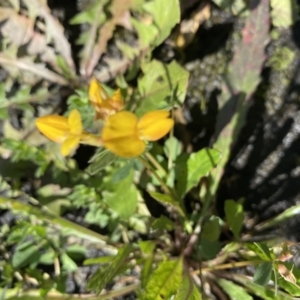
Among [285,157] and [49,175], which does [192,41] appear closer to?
[285,157]

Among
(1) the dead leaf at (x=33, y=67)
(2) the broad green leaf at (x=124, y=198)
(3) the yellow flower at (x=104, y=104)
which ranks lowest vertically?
(2) the broad green leaf at (x=124, y=198)

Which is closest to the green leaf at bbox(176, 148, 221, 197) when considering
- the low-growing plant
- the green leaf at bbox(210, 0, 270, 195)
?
the low-growing plant

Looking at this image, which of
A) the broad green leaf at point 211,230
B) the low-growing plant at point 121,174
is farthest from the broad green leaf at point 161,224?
the broad green leaf at point 211,230

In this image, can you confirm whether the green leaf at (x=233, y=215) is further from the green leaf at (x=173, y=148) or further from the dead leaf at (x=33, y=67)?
the dead leaf at (x=33, y=67)

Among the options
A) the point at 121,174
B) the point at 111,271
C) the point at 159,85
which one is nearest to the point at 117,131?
the point at 121,174

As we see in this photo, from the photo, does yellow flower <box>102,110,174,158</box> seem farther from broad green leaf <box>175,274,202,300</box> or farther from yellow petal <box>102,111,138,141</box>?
broad green leaf <box>175,274,202,300</box>

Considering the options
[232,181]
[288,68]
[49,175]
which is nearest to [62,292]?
[49,175]
